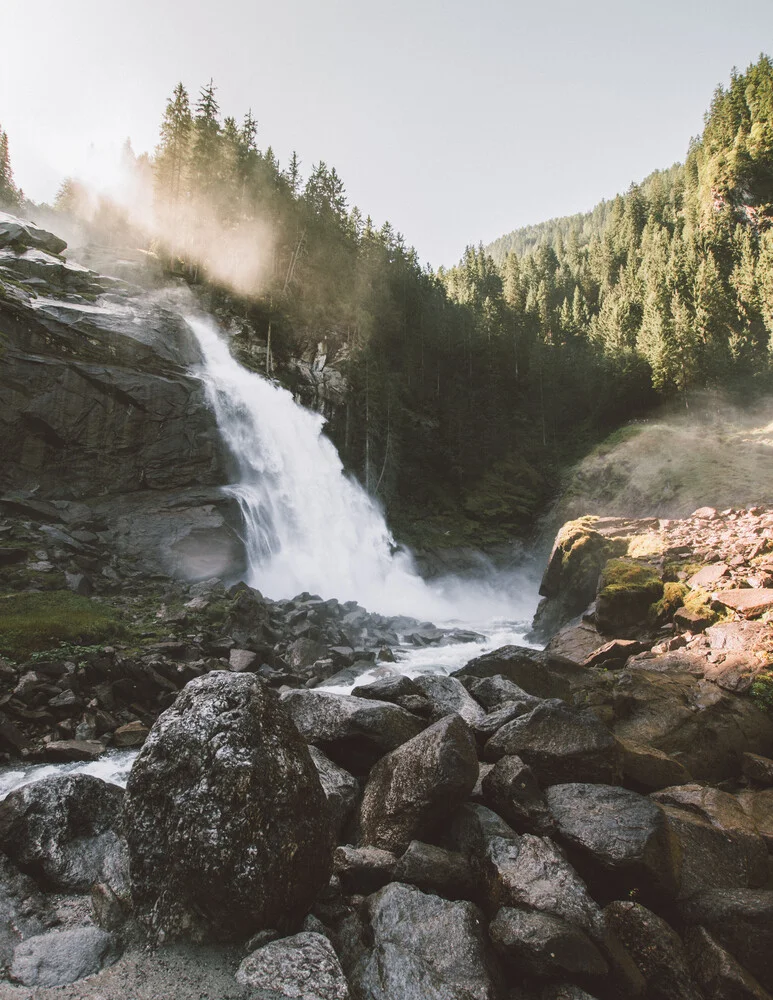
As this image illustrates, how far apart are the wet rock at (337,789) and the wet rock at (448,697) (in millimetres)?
1975

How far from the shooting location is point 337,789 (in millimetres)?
5355

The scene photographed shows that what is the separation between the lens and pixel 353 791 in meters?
5.48

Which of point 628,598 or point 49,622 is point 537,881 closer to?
point 628,598

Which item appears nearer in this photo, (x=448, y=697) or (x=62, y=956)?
(x=62, y=956)

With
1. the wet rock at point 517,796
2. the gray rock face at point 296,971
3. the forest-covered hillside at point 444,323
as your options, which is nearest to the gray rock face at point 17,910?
the gray rock face at point 296,971

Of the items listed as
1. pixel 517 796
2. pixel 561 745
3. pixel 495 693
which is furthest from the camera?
pixel 495 693

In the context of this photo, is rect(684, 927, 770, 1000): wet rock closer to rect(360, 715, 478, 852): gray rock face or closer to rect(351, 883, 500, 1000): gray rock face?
rect(351, 883, 500, 1000): gray rock face

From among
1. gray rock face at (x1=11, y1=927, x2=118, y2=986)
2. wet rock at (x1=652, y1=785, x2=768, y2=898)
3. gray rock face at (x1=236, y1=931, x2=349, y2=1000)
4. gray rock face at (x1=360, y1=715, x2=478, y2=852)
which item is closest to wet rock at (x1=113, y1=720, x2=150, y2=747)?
gray rock face at (x1=11, y1=927, x2=118, y2=986)

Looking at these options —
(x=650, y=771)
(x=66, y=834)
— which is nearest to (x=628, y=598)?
(x=650, y=771)

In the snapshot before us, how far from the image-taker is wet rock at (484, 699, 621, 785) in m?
5.41

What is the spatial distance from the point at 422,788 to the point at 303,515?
2271cm

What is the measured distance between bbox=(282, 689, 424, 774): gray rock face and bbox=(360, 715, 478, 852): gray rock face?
0.70 meters

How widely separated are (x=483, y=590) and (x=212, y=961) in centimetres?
3052

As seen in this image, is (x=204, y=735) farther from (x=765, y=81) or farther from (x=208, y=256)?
(x=765, y=81)
